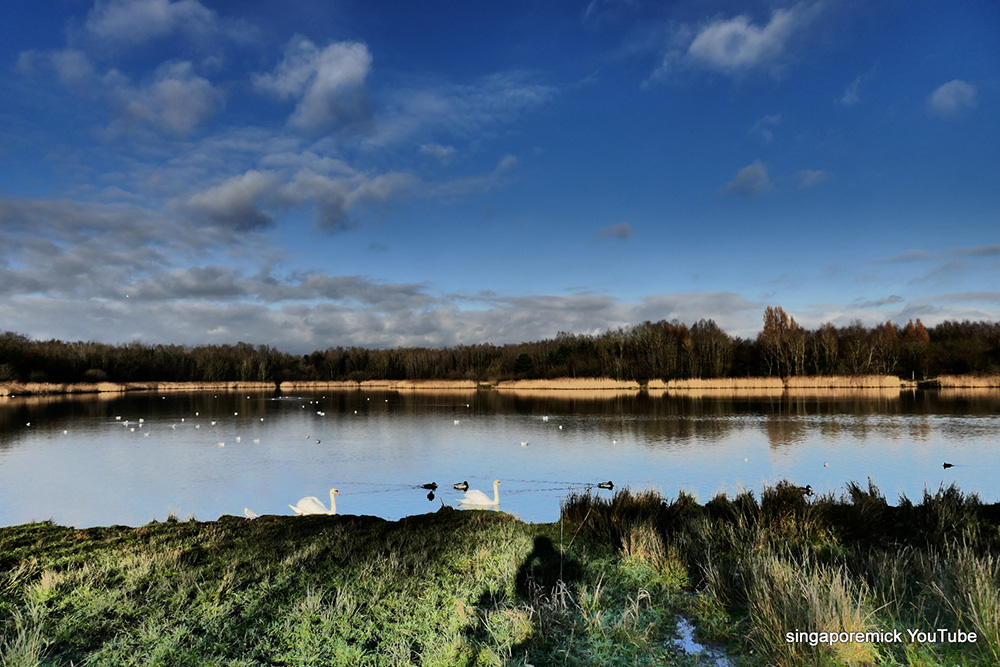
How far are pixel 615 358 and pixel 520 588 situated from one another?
66.9 m

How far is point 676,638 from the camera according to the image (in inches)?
167

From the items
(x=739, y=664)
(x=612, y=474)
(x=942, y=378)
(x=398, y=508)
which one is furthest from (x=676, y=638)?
(x=942, y=378)

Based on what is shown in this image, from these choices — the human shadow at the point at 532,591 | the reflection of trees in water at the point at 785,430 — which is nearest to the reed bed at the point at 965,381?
the reflection of trees in water at the point at 785,430

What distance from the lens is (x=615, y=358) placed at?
7081 centimetres

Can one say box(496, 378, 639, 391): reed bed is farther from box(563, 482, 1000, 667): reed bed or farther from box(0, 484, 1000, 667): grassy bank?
box(0, 484, 1000, 667): grassy bank

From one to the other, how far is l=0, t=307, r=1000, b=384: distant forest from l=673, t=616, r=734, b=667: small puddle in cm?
5961

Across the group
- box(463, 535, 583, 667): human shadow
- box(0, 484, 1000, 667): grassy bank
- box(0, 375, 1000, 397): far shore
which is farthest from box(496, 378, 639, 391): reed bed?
box(463, 535, 583, 667): human shadow

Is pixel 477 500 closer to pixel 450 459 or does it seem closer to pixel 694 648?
pixel 694 648

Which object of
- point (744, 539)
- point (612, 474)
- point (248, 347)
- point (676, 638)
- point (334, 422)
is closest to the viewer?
point (676, 638)

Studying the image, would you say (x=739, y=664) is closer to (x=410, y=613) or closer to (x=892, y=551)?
(x=410, y=613)

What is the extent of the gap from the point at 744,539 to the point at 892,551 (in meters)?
1.39

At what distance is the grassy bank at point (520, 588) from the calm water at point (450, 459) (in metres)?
2.02

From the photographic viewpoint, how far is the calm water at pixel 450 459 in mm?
10648

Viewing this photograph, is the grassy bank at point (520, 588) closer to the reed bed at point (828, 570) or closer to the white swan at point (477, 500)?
the reed bed at point (828, 570)
